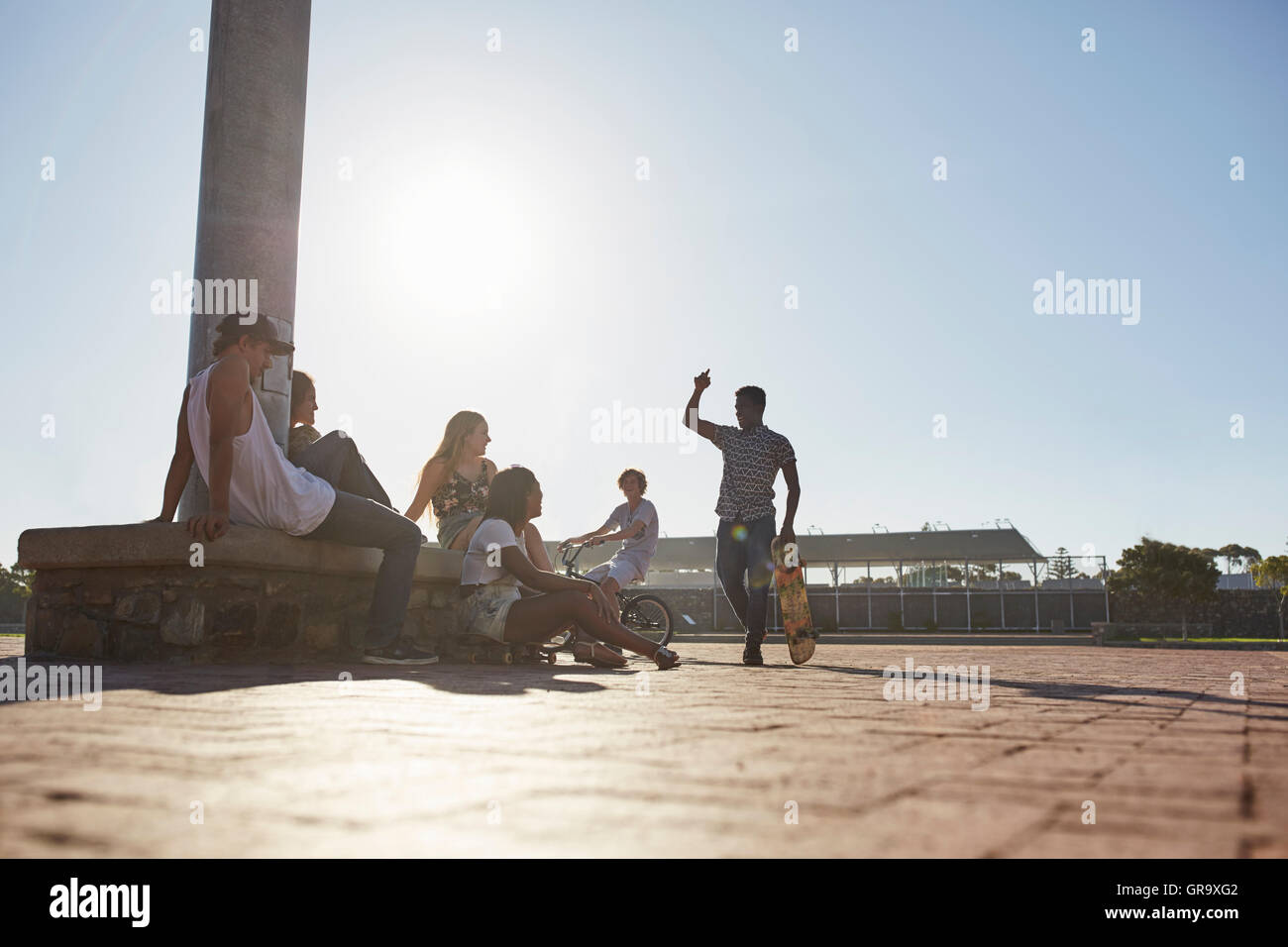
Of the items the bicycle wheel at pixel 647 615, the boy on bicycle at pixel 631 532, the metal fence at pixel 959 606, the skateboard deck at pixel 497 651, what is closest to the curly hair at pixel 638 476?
the boy on bicycle at pixel 631 532

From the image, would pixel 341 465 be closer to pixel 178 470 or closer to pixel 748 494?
pixel 178 470

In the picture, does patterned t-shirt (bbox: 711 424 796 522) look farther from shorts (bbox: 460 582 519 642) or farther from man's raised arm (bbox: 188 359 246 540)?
man's raised arm (bbox: 188 359 246 540)

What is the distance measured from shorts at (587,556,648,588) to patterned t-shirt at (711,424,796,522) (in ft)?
4.36

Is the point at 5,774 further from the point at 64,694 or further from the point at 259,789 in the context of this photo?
the point at 64,694

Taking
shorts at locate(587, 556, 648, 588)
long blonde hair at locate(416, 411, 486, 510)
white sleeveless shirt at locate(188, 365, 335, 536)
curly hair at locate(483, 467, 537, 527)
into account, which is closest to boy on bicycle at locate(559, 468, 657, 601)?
shorts at locate(587, 556, 648, 588)

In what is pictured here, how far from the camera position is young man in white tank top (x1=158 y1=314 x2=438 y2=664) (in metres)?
4.41

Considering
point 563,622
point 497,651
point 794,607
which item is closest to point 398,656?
point 497,651

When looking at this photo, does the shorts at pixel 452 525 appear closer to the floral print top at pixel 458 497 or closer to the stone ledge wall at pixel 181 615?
the floral print top at pixel 458 497

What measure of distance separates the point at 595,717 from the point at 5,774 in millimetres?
1370

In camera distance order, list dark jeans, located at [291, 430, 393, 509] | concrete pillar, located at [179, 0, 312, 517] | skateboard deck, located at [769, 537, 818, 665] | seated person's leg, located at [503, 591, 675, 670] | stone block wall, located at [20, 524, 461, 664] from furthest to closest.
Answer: skateboard deck, located at [769, 537, 818, 665], concrete pillar, located at [179, 0, 312, 517], dark jeans, located at [291, 430, 393, 509], seated person's leg, located at [503, 591, 675, 670], stone block wall, located at [20, 524, 461, 664]

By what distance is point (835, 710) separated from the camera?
2912 millimetres

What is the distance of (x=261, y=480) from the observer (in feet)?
15.4
